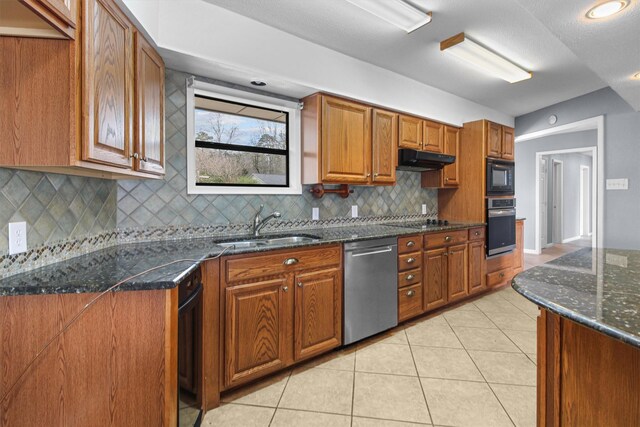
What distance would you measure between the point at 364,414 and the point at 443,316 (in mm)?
1739

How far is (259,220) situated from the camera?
8.07 feet

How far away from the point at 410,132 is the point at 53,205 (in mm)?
3073

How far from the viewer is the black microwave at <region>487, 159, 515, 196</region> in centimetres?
367

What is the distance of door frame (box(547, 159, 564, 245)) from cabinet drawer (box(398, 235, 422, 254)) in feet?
21.0

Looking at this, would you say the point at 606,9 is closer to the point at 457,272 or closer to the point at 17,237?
the point at 457,272

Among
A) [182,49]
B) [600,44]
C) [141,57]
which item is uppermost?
[600,44]

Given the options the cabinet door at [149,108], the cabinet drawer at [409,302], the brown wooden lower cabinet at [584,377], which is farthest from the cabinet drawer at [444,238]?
the cabinet door at [149,108]

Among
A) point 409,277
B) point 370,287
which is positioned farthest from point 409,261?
point 370,287

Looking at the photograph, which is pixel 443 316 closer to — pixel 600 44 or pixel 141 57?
pixel 600 44

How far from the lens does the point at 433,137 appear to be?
139 inches

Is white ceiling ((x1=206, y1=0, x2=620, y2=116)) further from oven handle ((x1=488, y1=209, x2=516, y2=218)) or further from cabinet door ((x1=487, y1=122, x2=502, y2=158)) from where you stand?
oven handle ((x1=488, y1=209, x2=516, y2=218))

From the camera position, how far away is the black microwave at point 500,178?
12.1 ft

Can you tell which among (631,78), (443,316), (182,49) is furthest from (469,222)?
(182,49)

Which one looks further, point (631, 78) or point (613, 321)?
point (631, 78)
